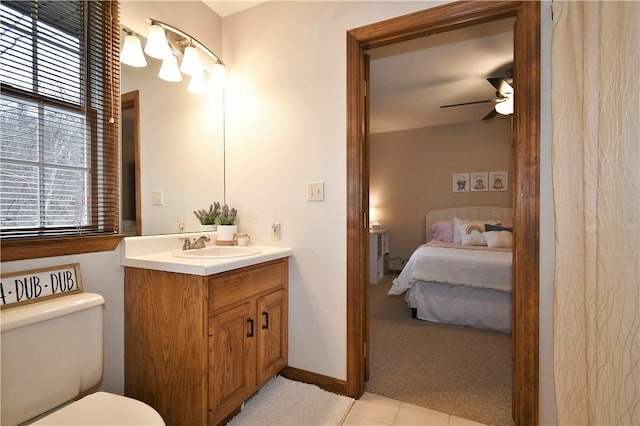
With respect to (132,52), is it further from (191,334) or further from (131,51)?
(191,334)

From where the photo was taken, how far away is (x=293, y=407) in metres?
1.61

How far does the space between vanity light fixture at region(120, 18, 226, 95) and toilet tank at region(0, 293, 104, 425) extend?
123 centimetres

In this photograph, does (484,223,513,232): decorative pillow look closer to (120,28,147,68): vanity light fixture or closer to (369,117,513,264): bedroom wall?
(369,117,513,264): bedroom wall

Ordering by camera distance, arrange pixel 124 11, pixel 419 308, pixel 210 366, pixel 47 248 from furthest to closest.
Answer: pixel 419 308
pixel 124 11
pixel 210 366
pixel 47 248

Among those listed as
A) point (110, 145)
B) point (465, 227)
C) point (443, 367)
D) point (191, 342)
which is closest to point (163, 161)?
point (110, 145)

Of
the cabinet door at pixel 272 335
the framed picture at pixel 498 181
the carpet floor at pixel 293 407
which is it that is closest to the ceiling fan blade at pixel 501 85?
the framed picture at pixel 498 181

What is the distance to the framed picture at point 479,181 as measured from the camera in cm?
461

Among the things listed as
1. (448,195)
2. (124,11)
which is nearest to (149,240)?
(124,11)

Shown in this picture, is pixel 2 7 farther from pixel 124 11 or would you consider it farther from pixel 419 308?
pixel 419 308

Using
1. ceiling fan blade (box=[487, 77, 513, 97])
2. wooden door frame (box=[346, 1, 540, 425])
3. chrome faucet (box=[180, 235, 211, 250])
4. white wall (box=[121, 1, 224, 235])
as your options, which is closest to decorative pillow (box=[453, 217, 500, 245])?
ceiling fan blade (box=[487, 77, 513, 97])

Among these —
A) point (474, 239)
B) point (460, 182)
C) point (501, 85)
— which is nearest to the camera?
point (501, 85)

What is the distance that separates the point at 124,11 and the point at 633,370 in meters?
2.79

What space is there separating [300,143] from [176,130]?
2.63 feet

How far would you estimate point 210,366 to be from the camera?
135 cm
